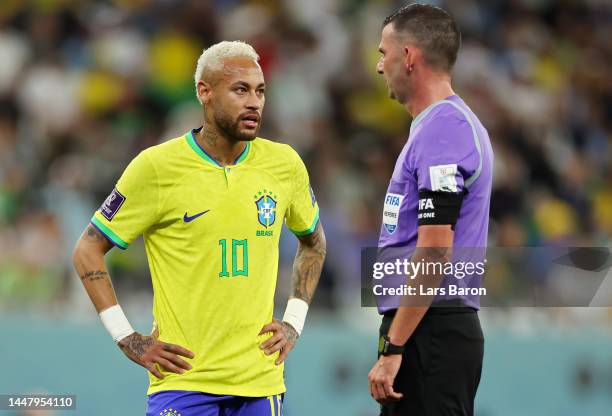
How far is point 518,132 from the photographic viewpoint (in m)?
11.3

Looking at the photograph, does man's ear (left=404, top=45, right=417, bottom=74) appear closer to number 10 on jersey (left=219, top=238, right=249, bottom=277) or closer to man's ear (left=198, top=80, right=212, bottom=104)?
man's ear (left=198, top=80, right=212, bottom=104)

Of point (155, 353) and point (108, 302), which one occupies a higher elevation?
point (108, 302)

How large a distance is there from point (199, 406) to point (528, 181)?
655 centimetres

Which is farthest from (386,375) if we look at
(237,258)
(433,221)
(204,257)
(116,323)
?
(116,323)

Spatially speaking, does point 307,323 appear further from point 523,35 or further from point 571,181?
point 523,35

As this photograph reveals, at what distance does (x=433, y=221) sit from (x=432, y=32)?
0.87m

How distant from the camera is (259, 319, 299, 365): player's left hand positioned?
16.3 ft

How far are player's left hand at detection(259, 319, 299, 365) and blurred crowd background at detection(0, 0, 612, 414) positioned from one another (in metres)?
3.16

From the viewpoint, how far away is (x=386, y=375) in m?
4.73

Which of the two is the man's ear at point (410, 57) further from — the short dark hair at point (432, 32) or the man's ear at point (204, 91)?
the man's ear at point (204, 91)

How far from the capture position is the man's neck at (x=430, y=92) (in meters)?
4.89

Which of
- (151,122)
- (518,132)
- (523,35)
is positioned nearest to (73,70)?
(151,122)

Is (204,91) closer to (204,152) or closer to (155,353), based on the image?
(204,152)

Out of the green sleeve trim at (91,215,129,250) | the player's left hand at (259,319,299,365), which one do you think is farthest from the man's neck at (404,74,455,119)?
the green sleeve trim at (91,215,129,250)
